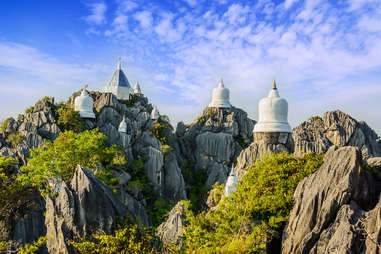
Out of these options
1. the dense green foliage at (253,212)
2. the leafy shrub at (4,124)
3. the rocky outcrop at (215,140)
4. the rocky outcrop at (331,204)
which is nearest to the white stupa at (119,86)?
the rocky outcrop at (215,140)

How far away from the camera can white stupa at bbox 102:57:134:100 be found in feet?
184

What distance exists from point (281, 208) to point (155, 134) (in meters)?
32.6

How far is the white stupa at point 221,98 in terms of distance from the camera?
5484 centimetres

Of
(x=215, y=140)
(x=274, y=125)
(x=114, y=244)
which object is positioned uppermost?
(x=215, y=140)

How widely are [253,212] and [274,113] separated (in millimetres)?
15273

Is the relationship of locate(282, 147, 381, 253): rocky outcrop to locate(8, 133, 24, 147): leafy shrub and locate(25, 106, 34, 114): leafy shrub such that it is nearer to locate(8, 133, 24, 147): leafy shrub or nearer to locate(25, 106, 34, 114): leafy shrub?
locate(8, 133, 24, 147): leafy shrub

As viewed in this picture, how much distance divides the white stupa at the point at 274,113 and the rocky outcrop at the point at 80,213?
17.0 m

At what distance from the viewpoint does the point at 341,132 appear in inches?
1353

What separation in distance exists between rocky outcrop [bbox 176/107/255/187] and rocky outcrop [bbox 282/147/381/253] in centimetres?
3468

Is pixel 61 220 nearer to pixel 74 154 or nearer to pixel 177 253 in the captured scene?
pixel 177 253

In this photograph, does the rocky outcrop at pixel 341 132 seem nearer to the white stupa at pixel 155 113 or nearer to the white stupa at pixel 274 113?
the white stupa at pixel 274 113

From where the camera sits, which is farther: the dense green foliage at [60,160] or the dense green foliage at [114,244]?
the dense green foliage at [60,160]

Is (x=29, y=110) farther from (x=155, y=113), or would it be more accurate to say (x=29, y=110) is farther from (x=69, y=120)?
(x=155, y=113)

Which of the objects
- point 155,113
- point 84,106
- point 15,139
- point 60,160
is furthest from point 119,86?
point 60,160
